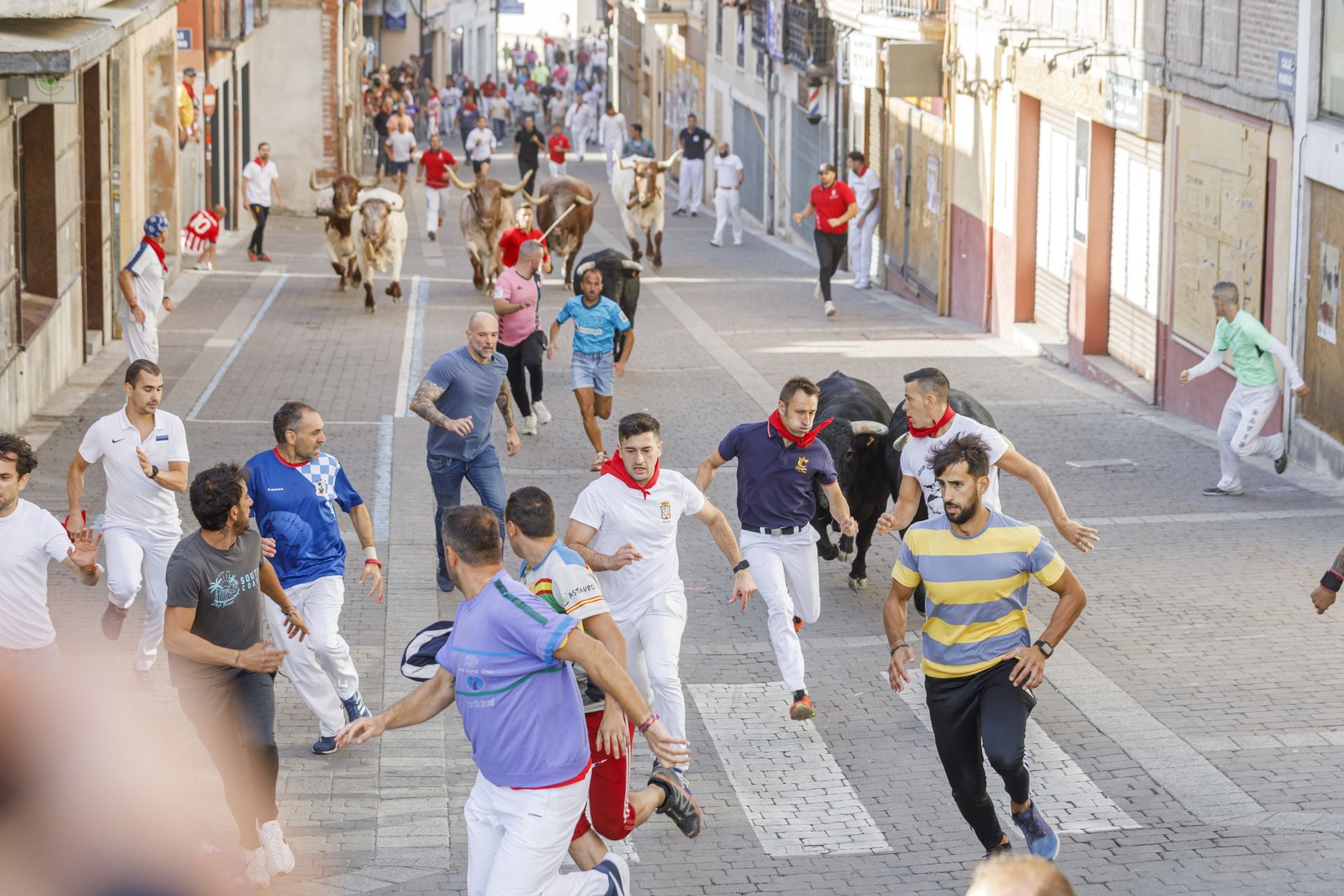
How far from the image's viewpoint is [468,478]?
12148 millimetres

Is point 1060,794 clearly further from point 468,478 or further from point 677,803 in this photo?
point 468,478

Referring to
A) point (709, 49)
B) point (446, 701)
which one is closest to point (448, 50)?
point (709, 49)

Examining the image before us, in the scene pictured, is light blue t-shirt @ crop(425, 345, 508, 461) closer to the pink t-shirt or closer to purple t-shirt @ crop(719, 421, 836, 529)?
purple t-shirt @ crop(719, 421, 836, 529)

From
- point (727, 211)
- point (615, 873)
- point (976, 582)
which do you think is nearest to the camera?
point (615, 873)

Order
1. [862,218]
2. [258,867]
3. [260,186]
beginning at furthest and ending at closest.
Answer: [260,186] → [862,218] → [258,867]

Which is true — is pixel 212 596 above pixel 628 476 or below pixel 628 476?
below

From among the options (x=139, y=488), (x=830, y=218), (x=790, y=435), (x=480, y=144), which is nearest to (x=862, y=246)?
(x=830, y=218)

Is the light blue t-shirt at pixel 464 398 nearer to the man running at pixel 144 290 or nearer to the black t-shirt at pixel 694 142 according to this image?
the man running at pixel 144 290

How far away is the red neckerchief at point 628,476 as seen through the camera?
890 centimetres

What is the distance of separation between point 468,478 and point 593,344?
4.00m

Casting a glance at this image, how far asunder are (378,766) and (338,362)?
42.1ft

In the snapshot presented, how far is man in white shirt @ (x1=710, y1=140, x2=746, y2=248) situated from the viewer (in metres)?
34.7

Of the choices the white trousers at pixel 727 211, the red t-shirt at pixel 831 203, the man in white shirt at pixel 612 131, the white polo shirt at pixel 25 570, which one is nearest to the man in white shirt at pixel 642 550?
the white polo shirt at pixel 25 570

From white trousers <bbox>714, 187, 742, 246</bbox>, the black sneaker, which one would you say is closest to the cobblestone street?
the black sneaker
